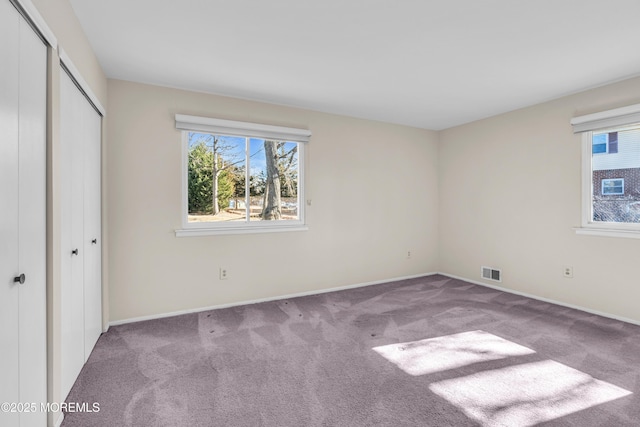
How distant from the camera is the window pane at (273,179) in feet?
12.8

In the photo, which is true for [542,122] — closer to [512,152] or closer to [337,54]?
[512,152]

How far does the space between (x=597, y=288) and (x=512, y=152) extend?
1.86 m

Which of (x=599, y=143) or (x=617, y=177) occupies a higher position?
(x=599, y=143)

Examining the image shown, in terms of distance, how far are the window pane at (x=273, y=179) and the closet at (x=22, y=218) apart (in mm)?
2394

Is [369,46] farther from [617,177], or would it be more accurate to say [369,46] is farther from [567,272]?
[567,272]

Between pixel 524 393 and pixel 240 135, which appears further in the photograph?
pixel 240 135

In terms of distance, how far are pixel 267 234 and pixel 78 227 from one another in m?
2.00

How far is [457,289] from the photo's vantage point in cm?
439

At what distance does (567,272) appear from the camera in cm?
366

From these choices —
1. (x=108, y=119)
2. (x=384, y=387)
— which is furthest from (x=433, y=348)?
(x=108, y=119)

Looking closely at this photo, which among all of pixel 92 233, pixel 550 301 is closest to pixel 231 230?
pixel 92 233

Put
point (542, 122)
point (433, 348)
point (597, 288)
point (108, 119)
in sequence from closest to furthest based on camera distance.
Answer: point (433, 348)
point (108, 119)
point (597, 288)
point (542, 122)

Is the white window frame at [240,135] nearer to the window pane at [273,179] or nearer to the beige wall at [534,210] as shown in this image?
the window pane at [273,179]

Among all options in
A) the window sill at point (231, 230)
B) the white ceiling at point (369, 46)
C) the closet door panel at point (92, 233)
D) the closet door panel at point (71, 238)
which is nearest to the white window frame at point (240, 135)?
the window sill at point (231, 230)
